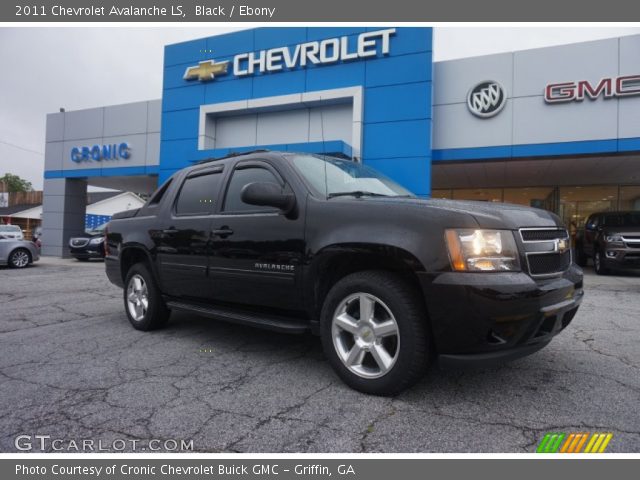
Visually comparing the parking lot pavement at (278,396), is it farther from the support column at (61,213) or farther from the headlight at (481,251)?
the support column at (61,213)

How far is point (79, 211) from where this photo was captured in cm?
1959

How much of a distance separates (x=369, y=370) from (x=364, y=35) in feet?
40.3

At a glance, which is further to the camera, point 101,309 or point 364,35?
point 364,35

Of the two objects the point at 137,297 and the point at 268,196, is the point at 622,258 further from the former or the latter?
the point at 137,297

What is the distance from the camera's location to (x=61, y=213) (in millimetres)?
19031

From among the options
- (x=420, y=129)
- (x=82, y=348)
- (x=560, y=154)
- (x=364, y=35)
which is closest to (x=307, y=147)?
(x=420, y=129)

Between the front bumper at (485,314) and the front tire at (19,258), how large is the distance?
1417 cm

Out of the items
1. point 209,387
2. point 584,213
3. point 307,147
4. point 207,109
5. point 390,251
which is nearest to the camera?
point 390,251

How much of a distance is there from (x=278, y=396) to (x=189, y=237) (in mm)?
1863

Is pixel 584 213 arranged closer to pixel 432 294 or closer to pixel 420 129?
pixel 420 129

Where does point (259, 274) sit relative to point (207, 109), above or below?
below

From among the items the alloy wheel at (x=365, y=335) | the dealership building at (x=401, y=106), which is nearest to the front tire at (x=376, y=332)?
the alloy wheel at (x=365, y=335)

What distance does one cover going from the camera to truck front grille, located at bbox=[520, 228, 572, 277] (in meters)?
2.65

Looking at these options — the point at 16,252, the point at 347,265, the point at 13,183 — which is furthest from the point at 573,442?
the point at 13,183
